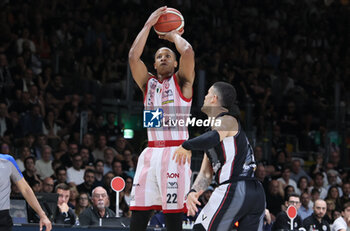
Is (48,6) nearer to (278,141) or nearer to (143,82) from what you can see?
(278,141)

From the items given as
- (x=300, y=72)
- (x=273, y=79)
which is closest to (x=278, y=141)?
(x=273, y=79)

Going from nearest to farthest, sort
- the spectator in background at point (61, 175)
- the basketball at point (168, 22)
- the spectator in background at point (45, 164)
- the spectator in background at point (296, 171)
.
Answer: the basketball at point (168, 22) < the spectator in background at point (61, 175) < the spectator in background at point (45, 164) < the spectator in background at point (296, 171)

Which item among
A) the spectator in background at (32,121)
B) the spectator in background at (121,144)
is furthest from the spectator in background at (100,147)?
the spectator in background at (32,121)

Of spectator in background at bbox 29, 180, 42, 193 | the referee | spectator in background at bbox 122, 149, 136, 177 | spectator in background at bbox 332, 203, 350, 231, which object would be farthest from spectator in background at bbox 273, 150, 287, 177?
the referee

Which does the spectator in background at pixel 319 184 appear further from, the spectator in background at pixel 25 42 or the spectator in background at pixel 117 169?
the spectator in background at pixel 25 42

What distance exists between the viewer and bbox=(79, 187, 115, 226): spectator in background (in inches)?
361

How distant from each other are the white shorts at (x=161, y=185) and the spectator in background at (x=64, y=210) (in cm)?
247

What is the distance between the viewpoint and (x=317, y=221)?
10523 mm

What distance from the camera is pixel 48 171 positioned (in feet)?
38.3

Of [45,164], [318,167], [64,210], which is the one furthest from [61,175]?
[318,167]

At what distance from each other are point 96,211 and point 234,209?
4008mm

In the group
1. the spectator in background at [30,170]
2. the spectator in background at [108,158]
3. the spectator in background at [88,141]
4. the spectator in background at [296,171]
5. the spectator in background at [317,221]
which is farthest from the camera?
the spectator in background at [296,171]

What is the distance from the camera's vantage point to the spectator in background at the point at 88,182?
11.2 metres

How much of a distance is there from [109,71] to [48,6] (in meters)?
2.42
